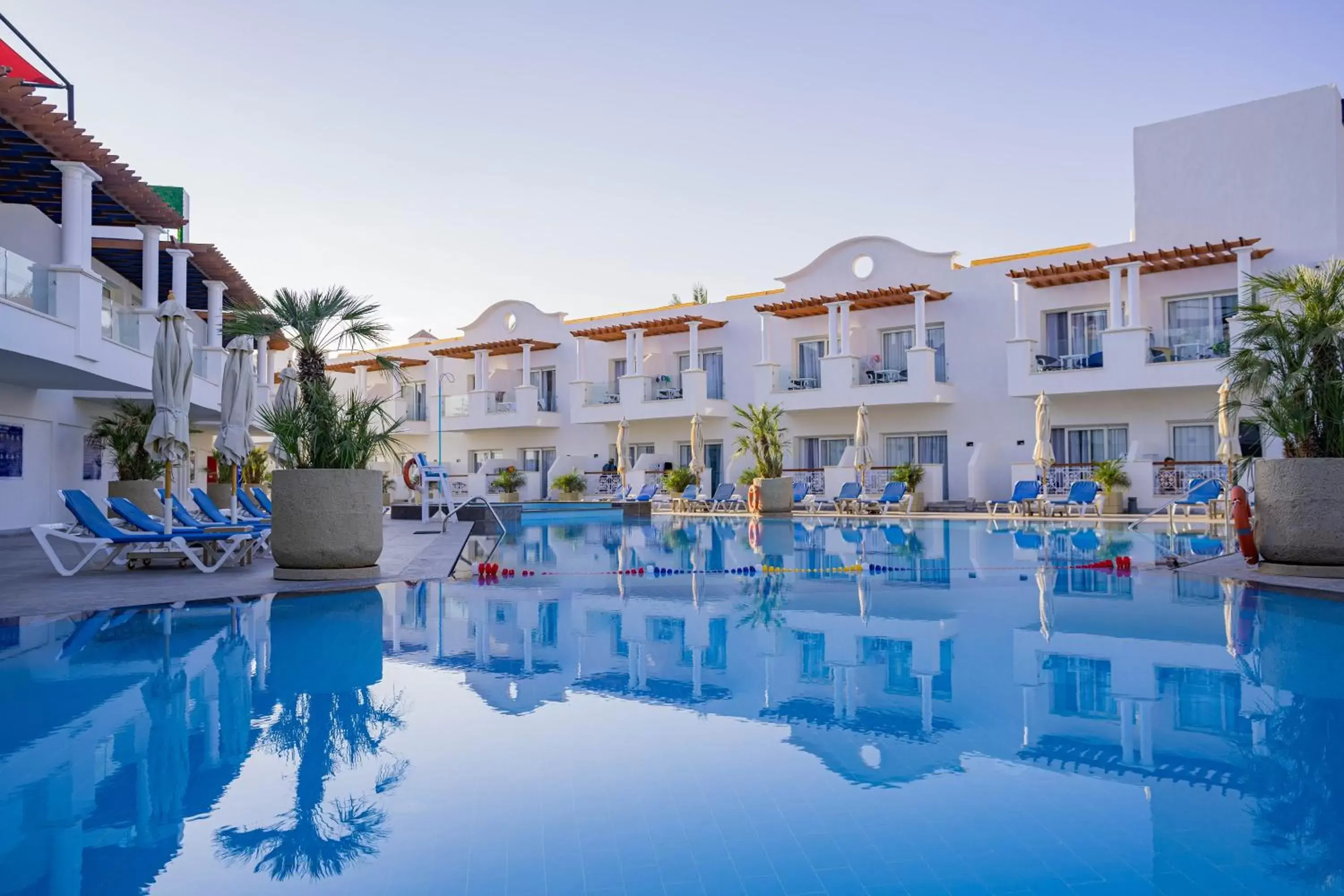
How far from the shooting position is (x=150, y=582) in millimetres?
10711

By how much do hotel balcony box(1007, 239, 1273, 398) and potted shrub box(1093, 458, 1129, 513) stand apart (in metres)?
2.10

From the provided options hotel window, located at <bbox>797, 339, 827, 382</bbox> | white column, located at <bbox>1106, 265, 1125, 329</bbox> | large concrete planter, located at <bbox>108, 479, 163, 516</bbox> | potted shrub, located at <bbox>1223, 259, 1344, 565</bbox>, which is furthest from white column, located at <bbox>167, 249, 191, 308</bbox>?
white column, located at <bbox>1106, 265, 1125, 329</bbox>

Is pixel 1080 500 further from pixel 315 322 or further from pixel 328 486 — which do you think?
pixel 328 486

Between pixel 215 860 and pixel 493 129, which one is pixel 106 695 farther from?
pixel 493 129

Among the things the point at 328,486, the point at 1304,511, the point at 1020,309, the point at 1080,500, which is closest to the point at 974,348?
the point at 1020,309

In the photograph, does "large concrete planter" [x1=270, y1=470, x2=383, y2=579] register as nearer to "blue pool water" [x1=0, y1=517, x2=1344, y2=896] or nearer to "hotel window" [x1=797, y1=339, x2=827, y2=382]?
"blue pool water" [x1=0, y1=517, x2=1344, y2=896]

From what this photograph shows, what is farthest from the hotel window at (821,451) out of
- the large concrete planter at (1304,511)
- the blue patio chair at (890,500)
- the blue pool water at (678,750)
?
the blue pool water at (678,750)

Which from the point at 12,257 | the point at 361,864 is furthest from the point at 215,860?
the point at 12,257

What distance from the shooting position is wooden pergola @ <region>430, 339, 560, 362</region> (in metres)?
37.4

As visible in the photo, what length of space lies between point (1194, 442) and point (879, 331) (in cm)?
931

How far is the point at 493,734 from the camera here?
500 cm

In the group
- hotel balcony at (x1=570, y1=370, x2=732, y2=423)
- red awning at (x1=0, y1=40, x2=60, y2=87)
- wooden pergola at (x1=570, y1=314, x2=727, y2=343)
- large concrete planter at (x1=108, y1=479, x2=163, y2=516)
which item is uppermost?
red awning at (x1=0, y1=40, x2=60, y2=87)

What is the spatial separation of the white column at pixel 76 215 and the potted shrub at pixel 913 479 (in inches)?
776

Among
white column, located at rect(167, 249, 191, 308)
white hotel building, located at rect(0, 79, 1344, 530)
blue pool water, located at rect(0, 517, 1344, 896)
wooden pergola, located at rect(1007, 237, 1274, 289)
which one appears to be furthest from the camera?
wooden pergola, located at rect(1007, 237, 1274, 289)
